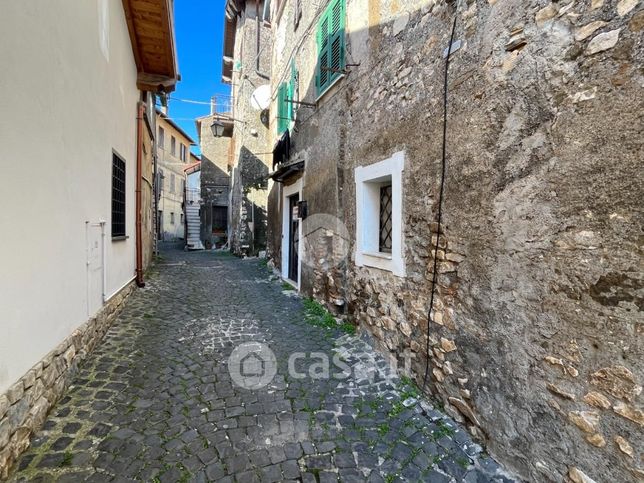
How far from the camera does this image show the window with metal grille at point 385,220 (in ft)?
13.2

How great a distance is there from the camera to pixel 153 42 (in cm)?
609

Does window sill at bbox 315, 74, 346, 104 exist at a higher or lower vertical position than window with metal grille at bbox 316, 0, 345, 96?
lower

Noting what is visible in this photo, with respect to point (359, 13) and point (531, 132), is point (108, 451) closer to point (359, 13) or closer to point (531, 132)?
point (531, 132)

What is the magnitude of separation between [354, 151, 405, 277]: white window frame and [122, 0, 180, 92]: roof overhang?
437cm

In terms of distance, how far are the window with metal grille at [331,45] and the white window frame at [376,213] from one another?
1.75m

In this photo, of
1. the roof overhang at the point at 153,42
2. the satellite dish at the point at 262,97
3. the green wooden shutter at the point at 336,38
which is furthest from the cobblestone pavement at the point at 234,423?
the satellite dish at the point at 262,97

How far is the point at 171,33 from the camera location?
5.84 meters

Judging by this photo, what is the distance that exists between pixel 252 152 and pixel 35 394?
11978 mm

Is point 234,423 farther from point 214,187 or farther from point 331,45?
point 214,187

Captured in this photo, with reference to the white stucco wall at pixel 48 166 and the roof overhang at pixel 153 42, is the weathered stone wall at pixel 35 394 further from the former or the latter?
the roof overhang at pixel 153 42

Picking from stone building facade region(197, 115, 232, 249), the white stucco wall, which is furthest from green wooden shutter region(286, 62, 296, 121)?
stone building facade region(197, 115, 232, 249)

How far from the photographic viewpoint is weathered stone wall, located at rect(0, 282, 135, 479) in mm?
1937

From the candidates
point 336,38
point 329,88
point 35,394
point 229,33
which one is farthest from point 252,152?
point 35,394

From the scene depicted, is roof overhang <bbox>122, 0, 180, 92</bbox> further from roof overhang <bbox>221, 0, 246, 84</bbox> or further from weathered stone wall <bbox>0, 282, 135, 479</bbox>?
roof overhang <bbox>221, 0, 246, 84</bbox>
